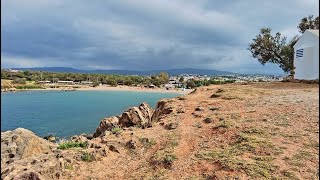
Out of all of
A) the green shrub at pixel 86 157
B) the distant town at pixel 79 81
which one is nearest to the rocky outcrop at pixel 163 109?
the green shrub at pixel 86 157

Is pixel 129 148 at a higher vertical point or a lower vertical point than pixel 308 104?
lower

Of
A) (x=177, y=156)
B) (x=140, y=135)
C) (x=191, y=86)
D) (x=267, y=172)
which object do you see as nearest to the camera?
(x=267, y=172)

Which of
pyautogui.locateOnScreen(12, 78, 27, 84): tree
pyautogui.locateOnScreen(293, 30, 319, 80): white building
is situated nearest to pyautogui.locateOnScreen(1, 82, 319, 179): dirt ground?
pyautogui.locateOnScreen(293, 30, 319, 80): white building

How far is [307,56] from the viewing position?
85.4 feet

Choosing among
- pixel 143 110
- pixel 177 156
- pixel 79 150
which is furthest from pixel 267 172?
pixel 143 110

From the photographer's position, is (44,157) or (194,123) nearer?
(44,157)

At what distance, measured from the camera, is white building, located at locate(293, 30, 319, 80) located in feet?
82.2

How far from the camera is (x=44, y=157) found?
1227cm

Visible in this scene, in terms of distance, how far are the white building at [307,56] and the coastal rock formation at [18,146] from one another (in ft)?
60.1

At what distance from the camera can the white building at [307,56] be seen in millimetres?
25062

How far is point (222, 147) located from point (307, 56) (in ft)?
56.9

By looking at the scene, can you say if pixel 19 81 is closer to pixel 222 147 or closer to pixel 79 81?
pixel 79 81

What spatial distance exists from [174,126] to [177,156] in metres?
2.92

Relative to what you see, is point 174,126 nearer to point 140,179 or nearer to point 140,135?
point 140,135
